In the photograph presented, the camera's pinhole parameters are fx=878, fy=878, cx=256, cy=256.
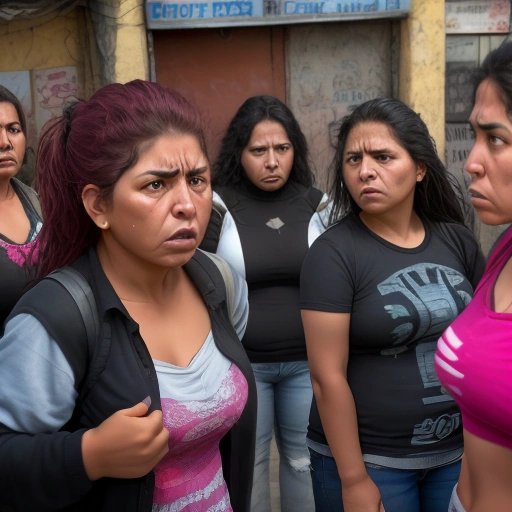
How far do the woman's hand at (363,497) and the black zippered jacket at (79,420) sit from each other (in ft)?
3.07

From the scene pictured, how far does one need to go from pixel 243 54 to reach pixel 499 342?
580 cm

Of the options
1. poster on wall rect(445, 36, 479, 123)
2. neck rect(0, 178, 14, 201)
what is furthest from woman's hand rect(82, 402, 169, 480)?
poster on wall rect(445, 36, 479, 123)

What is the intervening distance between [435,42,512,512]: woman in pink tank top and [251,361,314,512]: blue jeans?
1812 millimetres


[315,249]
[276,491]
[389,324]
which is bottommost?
[276,491]

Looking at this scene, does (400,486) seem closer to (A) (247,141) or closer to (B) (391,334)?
(B) (391,334)

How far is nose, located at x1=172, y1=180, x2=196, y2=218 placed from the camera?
1962 mm

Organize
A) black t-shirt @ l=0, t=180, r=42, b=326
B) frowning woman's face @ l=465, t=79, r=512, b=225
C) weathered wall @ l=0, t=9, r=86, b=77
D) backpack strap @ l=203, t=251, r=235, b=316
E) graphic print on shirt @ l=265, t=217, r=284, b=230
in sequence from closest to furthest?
1. frowning woman's face @ l=465, t=79, r=512, b=225
2. backpack strap @ l=203, t=251, r=235, b=316
3. black t-shirt @ l=0, t=180, r=42, b=326
4. graphic print on shirt @ l=265, t=217, r=284, b=230
5. weathered wall @ l=0, t=9, r=86, b=77

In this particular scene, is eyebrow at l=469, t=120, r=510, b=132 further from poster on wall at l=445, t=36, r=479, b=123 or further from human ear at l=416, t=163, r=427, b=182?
poster on wall at l=445, t=36, r=479, b=123

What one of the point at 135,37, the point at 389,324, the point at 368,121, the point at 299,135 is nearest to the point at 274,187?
the point at 299,135

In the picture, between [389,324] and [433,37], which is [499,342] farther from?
[433,37]

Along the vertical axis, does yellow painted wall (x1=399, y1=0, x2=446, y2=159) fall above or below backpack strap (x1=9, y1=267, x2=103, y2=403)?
above

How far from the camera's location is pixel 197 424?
198 centimetres

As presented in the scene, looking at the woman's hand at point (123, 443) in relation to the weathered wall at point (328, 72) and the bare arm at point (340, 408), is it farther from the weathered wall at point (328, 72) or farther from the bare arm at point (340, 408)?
the weathered wall at point (328, 72)

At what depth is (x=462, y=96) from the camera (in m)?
7.86
